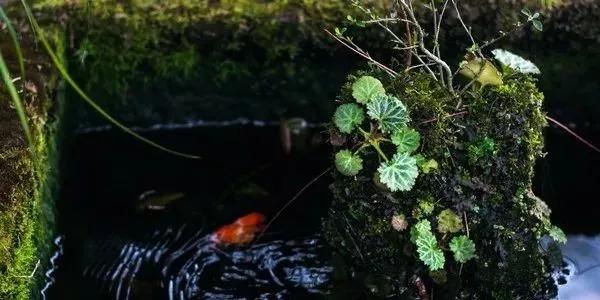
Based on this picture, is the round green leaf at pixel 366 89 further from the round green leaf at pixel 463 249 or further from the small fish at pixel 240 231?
the small fish at pixel 240 231

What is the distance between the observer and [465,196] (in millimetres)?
2123

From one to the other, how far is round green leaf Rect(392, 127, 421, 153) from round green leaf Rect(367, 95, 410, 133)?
0.02 m

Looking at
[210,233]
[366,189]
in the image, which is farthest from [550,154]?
[210,233]

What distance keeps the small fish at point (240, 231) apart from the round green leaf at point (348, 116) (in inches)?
33.4

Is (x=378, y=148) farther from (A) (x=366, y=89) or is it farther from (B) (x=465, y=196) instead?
(B) (x=465, y=196)

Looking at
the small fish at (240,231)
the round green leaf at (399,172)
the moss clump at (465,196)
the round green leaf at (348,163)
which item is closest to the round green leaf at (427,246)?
the moss clump at (465,196)

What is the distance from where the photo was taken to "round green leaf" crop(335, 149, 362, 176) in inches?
81.7

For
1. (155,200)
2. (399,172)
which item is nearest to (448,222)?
(399,172)

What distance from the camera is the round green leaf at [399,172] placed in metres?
2.02

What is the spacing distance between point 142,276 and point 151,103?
44.5 inches

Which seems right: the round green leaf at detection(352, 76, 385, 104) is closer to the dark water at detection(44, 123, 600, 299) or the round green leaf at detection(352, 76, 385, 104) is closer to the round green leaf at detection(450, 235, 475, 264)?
the round green leaf at detection(450, 235, 475, 264)

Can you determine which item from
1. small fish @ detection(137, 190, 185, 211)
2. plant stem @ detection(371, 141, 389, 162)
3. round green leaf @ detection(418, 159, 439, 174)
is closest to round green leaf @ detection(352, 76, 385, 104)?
plant stem @ detection(371, 141, 389, 162)

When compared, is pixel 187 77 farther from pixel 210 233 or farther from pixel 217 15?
pixel 210 233

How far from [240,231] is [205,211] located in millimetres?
234
